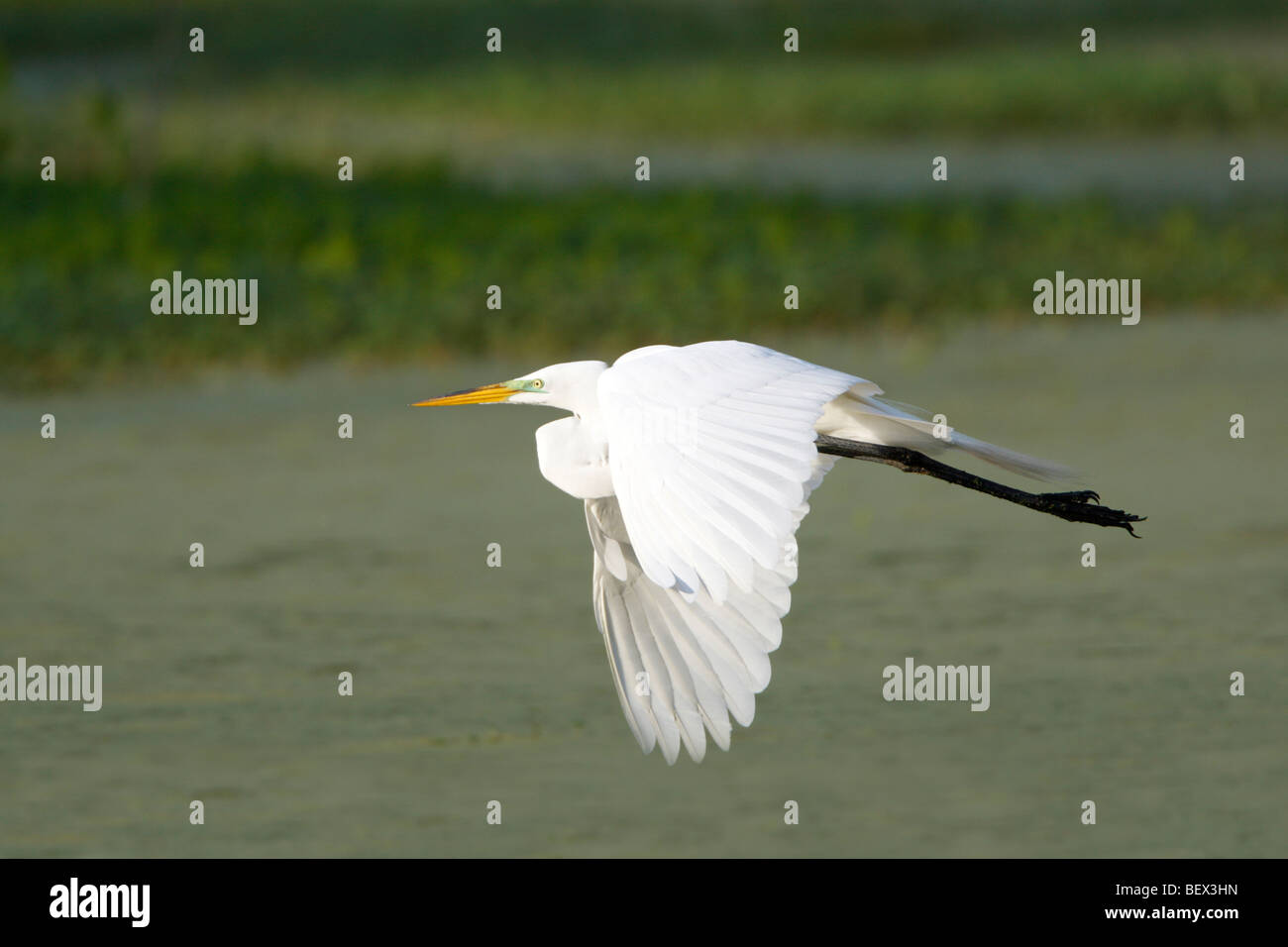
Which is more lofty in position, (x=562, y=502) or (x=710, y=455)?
(x=562, y=502)

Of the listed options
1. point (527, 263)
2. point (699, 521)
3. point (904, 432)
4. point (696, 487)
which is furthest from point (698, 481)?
point (527, 263)

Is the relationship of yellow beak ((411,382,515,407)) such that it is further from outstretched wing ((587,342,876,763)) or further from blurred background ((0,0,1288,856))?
blurred background ((0,0,1288,856))

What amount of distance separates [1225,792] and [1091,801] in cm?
34

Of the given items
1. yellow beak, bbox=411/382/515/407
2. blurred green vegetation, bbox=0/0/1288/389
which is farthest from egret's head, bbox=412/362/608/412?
blurred green vegetation, bbox=0/0/1288/389

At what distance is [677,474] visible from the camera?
384cm

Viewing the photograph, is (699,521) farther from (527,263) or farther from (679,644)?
(527,263)

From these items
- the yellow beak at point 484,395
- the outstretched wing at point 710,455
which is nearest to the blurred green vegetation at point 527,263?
the yellow beak at point 484,395

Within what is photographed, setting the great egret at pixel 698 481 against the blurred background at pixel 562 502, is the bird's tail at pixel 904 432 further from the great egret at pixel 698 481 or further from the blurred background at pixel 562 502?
the blurred background at pixel 562 502

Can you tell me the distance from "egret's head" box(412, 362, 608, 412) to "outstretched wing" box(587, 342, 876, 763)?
0.15 meters

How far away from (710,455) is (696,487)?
0.13 m

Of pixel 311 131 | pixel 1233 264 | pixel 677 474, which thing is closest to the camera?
pixel 677 474

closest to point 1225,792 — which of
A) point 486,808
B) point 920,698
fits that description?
point 920,698

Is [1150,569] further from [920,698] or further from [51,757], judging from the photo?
[51,757]

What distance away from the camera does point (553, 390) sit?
4652mm
